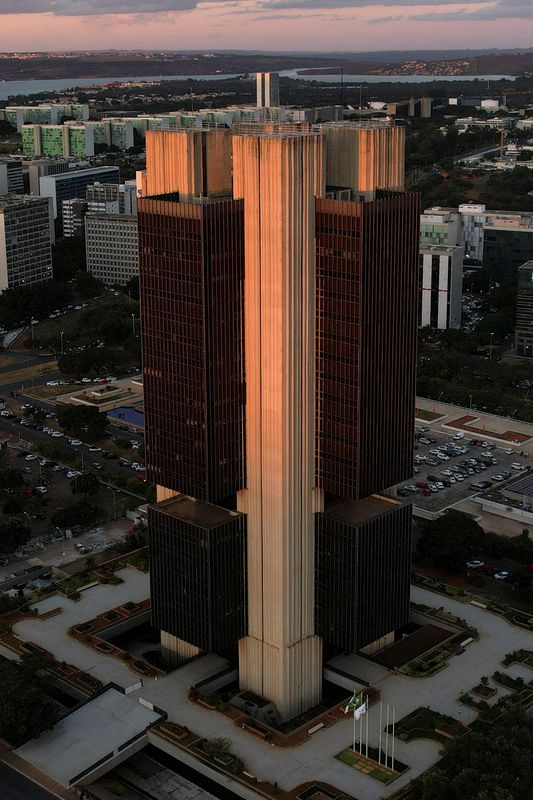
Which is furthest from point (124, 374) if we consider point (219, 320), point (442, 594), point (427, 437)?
point (219, 320)

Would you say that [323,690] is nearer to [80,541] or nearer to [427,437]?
[80,541]

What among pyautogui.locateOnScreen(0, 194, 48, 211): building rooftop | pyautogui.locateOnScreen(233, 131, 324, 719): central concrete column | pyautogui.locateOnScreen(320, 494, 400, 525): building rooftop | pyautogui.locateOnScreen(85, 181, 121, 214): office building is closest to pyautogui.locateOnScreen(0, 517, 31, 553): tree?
pyautogui.locateOnScreen(233, 131, 324, 719): central concrete column

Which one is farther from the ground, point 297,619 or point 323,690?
point 297,619

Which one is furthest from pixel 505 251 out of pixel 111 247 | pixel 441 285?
pixel 111 247

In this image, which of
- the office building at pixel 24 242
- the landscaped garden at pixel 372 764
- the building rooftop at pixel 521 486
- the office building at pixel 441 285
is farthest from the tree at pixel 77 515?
the office building at pixel 24 242

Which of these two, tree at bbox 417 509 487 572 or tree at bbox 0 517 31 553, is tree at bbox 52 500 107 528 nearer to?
tree at bbox 0 517 31 553

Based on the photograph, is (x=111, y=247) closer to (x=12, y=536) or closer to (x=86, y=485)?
(x=86, y=485)
